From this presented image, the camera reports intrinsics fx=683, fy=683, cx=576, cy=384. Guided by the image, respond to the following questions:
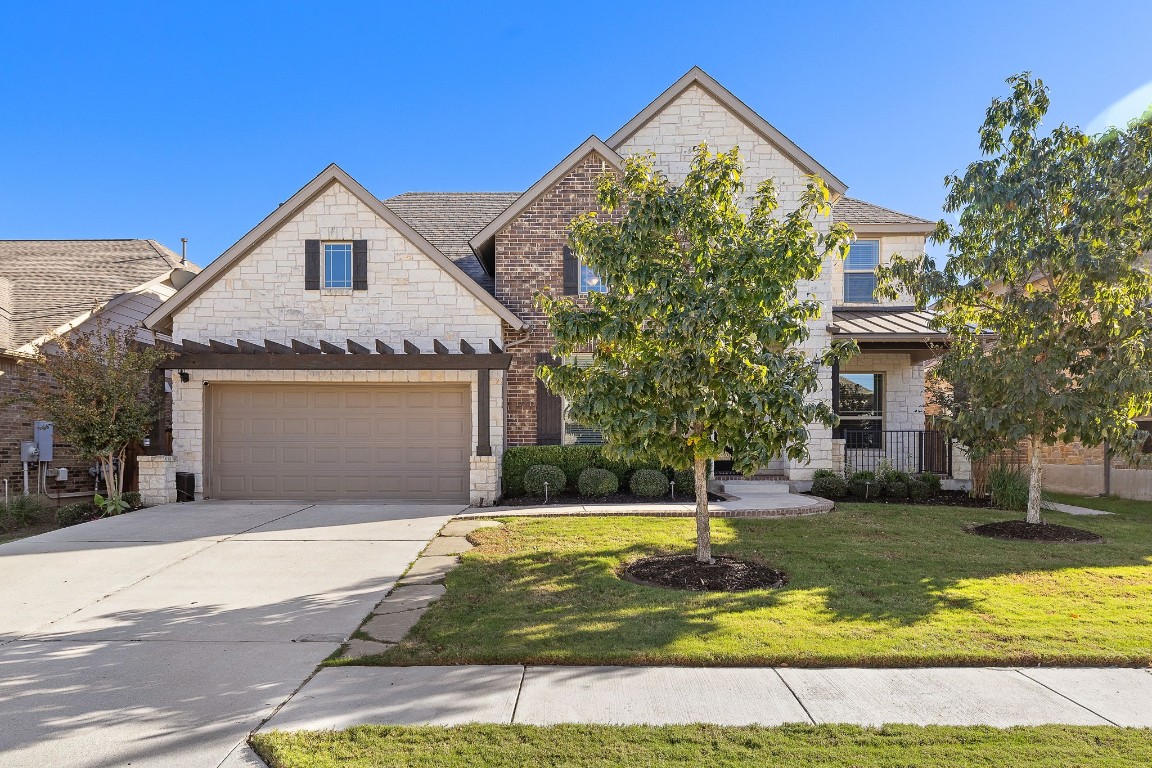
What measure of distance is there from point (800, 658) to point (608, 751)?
201 centimetres

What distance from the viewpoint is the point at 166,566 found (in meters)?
8.05

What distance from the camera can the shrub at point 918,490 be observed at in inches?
544

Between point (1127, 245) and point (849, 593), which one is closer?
point (849, 593)

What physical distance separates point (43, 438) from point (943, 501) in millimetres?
17902

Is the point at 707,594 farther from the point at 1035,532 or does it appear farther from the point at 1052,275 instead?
the point at 1052,275

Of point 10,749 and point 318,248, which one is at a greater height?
point 318,248

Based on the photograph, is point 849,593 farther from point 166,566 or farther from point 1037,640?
point 166,566

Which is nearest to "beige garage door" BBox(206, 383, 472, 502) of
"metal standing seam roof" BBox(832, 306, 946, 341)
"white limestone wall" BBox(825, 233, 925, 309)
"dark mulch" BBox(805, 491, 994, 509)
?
"dark mulch" BBox(805, 491, 994, 509)

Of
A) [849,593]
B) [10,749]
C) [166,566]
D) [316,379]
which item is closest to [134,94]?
[316,379]

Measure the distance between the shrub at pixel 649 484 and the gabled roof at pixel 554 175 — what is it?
6148mm

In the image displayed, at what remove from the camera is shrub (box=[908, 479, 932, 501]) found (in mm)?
13828

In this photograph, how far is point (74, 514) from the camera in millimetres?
11922

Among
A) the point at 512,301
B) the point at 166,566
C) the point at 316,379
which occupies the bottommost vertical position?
the point at 166,566

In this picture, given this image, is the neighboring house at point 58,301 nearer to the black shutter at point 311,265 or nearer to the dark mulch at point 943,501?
the black shutter at point 311,265
